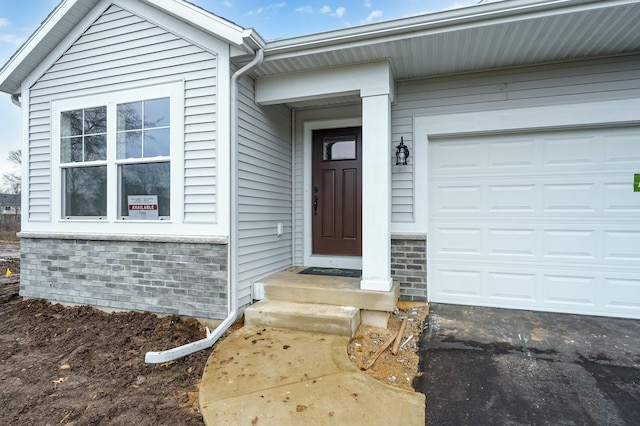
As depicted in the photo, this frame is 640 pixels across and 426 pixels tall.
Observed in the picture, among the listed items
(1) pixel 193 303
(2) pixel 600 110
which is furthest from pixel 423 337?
(2) pixel 600 110

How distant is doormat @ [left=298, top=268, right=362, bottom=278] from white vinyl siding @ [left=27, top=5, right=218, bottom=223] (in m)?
1.48

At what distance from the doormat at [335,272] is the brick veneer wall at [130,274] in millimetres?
1244

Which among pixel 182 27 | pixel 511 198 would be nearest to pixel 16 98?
pixel 182 27

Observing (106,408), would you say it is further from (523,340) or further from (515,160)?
(515,160)

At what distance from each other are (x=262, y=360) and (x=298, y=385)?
0.47 m

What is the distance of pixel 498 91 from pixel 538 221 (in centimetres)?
152

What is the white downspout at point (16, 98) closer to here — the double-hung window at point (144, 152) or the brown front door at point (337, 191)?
the double-hung window at point (144, 152)

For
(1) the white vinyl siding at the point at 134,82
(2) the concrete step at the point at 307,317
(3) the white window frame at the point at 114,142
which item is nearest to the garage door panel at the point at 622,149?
(2) the concrete step at the point at 307,317

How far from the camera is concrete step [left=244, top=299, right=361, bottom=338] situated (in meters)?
2.99

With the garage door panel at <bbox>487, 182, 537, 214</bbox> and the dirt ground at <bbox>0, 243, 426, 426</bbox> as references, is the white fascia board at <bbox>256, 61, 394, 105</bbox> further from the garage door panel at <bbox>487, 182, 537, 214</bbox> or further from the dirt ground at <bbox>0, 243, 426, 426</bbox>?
the dirt ground at <bbox>0, 243, 426, 426</bbox>

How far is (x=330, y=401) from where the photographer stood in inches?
79.7

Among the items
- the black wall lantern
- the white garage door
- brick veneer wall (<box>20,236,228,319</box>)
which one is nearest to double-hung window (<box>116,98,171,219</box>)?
brick veneer wall (<box>20,236,228,319</box>)

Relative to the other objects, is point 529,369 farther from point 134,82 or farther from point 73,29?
point 73,29

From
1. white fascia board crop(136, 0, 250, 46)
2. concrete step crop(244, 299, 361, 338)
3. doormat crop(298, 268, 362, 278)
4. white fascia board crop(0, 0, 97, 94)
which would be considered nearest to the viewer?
concrete step crop(244, 299, 361, 338)
